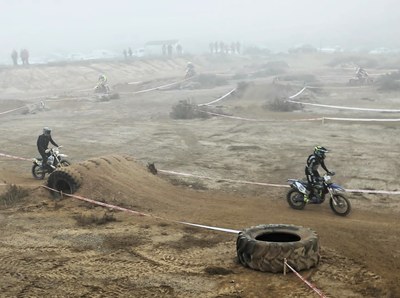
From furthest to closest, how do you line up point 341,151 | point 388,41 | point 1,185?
point 388,41 → point 341,151 → point 1,185

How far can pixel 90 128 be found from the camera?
24.4 m

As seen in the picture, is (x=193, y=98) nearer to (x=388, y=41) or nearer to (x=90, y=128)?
(x=90, y=128)

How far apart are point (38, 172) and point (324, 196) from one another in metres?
8.64

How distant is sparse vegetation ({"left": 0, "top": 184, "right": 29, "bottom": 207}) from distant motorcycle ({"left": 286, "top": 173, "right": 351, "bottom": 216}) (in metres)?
6.53

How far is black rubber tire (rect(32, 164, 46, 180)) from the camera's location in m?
14.3

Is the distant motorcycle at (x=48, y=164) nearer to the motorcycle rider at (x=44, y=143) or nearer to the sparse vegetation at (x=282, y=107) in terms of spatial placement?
the motorcycle rider at (x=44, y=143)

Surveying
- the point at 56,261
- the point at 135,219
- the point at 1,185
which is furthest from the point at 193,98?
the point at 56,261

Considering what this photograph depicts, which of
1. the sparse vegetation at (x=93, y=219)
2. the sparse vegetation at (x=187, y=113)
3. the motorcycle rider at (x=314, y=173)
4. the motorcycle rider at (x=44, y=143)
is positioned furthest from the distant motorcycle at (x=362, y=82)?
the sparse vegetation at (x=93, y=219)

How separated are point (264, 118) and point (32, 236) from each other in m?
18.4

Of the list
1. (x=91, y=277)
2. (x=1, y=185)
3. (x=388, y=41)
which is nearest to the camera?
(x=91, y=277)

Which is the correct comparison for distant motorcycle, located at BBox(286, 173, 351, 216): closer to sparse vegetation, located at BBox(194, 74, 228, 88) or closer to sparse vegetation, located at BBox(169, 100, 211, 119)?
sparse vegetation, located at BBox(169, 100, 211, 119)

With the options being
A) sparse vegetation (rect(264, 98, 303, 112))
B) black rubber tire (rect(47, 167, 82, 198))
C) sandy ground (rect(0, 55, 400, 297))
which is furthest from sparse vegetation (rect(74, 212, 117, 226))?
sparse vegetation (rect(264, 98, 303, 112))

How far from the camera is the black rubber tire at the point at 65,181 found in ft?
37.4

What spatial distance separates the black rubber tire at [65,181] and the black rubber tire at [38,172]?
263 centimetres
